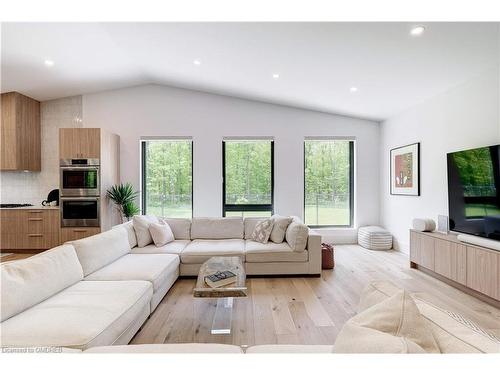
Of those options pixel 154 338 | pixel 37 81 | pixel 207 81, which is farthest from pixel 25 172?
pixel 154 338

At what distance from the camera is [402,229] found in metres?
4.75

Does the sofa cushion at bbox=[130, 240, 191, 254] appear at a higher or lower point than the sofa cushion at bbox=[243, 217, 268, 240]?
lower

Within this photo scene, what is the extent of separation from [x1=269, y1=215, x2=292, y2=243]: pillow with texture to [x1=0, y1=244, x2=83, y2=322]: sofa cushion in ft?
7.81

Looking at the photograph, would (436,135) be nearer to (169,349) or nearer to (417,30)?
(417,30)

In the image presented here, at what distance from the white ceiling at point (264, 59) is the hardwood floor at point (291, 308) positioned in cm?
260

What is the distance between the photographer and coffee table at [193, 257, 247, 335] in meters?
2.13

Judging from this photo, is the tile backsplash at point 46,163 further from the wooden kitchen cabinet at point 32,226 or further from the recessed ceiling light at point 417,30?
the recessed ceiling light at point 417,30

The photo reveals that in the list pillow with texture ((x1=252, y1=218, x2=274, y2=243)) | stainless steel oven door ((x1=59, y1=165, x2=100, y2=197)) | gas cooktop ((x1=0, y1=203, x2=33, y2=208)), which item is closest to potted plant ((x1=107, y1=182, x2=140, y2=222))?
stainless steel oven door ((x1=59, y1=165, x2=100, y2=197))

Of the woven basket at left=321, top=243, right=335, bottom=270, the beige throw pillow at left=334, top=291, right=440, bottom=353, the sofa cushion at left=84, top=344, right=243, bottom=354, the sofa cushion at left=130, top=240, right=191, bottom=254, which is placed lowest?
the woven basket at left=321, top=243, right=335, bottom=270

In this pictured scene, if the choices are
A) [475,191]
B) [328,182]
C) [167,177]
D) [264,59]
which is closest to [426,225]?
[475,191]

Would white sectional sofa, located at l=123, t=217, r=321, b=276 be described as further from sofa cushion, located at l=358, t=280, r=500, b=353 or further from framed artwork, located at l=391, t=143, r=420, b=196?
sofa cushion, located at l=358, t=280, r=500, b=353

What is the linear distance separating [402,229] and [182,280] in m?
3.89

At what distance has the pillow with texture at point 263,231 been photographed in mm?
3830
